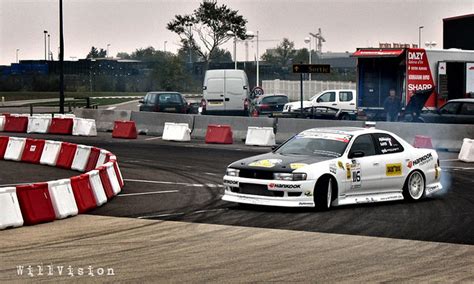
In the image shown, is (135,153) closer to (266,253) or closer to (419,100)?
(419,100)

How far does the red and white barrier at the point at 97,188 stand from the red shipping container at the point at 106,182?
259 mm

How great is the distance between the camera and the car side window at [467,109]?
2989cm

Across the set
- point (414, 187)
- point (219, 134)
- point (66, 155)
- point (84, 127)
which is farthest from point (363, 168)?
point (84, 127)

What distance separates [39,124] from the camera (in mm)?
35719

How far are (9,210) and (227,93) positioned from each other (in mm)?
24821

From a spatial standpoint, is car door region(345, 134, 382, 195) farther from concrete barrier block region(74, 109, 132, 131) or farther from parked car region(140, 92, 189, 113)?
parked car region(140, 92, 189, 113)

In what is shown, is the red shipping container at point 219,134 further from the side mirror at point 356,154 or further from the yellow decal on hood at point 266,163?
the yellow decal on hood at point 266,163

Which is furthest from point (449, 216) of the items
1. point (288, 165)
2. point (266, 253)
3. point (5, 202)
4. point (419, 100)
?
point (419, 100)

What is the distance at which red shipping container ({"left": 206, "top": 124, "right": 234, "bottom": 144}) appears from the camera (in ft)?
99.7

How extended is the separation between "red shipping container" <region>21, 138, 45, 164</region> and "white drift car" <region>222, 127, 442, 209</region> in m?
9.69

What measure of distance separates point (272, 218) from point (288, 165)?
3.58 feet

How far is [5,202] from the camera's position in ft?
40.7

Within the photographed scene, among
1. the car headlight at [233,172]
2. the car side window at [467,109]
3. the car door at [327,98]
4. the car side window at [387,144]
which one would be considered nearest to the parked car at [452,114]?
the car side window at [467,109]

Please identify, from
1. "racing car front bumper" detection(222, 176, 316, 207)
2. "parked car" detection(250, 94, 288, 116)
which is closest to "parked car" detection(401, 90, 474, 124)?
"parked car" detection(250, 94, 288, 116)
